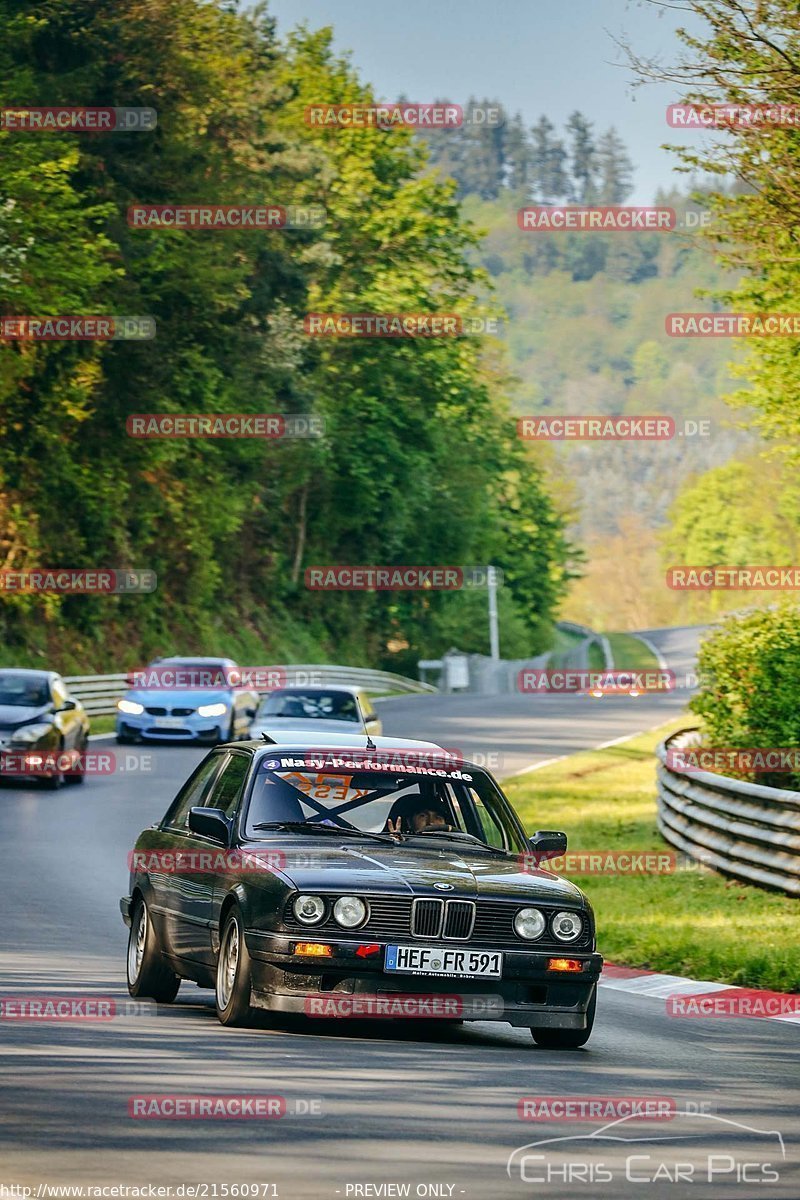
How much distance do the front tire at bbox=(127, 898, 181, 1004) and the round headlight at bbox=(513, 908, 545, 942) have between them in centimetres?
227

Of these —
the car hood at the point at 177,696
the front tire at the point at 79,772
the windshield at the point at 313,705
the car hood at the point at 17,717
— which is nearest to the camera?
the car hood at the point at 17,717

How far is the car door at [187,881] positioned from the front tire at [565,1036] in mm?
1764

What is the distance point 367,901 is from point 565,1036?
4.16 ft

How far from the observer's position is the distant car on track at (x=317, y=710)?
101ft

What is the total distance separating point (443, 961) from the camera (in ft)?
32.0

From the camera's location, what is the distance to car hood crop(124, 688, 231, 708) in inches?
1421

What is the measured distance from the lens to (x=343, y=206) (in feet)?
247

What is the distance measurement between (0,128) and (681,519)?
159 metres

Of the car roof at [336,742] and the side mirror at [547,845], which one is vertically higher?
the car roof at [336,742]

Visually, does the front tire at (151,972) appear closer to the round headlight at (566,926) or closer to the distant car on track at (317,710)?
the round headlight at (566,926)

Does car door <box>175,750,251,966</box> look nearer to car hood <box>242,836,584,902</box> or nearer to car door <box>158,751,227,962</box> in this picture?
car door <box>158,751,227,962</box>

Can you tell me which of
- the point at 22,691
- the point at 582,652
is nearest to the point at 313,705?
the point at 22,691

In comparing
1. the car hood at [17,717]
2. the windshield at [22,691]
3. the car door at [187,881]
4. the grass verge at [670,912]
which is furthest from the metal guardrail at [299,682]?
the car door at [187,881]

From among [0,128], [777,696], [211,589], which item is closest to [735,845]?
[777,696]
